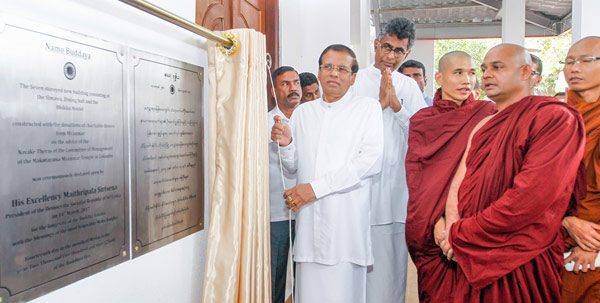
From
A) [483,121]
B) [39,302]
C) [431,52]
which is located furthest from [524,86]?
[431,52]

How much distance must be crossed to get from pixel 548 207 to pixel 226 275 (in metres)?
1.26

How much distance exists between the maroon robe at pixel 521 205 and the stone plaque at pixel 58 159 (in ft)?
4.42

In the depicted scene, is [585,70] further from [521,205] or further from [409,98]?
[409,98]

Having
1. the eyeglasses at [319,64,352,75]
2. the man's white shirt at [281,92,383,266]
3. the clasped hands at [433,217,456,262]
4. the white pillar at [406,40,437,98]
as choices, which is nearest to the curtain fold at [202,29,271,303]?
the man's white shirt at [281,92,383,266]

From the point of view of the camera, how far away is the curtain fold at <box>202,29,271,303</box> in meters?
1.65

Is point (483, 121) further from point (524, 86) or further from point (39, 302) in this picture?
point (39, 302)

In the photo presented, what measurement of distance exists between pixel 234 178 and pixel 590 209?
1.51 meters

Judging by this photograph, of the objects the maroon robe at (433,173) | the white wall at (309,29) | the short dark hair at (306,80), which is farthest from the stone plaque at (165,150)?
the white wall at (309,29)

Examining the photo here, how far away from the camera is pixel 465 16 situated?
31.8ft

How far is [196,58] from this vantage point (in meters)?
1.78

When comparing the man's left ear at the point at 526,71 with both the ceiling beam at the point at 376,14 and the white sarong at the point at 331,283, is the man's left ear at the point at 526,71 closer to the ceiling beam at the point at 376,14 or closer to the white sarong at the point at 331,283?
the white sarong at the point at 331,283

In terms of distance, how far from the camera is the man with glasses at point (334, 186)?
2070 mm

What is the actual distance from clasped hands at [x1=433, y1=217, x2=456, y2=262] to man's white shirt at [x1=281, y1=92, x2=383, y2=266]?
0.35 meters

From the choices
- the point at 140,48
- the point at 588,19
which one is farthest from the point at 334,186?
the point at 588,19
